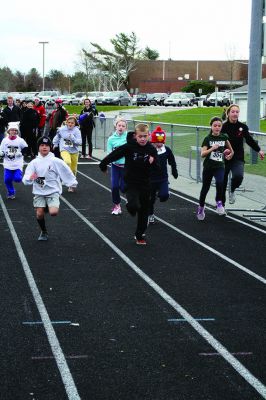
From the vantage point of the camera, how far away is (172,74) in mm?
121125

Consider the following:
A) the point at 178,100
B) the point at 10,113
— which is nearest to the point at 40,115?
the point at 10,113

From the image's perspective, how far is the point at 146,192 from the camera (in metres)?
12.3

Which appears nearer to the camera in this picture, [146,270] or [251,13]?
[146,270]

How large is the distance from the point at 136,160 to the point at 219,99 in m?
63.5

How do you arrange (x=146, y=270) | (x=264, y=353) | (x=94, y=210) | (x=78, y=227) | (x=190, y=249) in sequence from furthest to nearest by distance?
(x=94, y=210), (x=78, y=227), (x=190, y=249), (x=146, y=270), (x=264, y=353)

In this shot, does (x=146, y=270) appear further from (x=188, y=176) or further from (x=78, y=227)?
(x=188, y=176)

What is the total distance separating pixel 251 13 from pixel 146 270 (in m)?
12.2

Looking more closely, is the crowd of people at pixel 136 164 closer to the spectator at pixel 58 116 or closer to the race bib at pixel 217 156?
the race bib at pixel 217 156

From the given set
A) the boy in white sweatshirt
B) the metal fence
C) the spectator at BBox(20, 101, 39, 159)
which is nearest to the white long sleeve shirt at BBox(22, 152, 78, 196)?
the boy in white sweatshirt

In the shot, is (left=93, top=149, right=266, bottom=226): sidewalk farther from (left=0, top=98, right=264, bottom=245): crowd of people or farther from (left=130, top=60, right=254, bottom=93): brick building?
(left=130, top=60, right=254, bottom=93): brick building

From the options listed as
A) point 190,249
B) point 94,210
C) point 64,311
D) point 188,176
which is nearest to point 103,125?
point 188,176

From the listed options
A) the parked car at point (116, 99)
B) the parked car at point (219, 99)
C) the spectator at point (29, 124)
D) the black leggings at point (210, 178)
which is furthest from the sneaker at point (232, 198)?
the parked car at point (116, 99)

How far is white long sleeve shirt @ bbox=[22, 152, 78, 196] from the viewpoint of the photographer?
1244cm

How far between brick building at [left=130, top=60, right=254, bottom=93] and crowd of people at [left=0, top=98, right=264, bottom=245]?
9394cm
